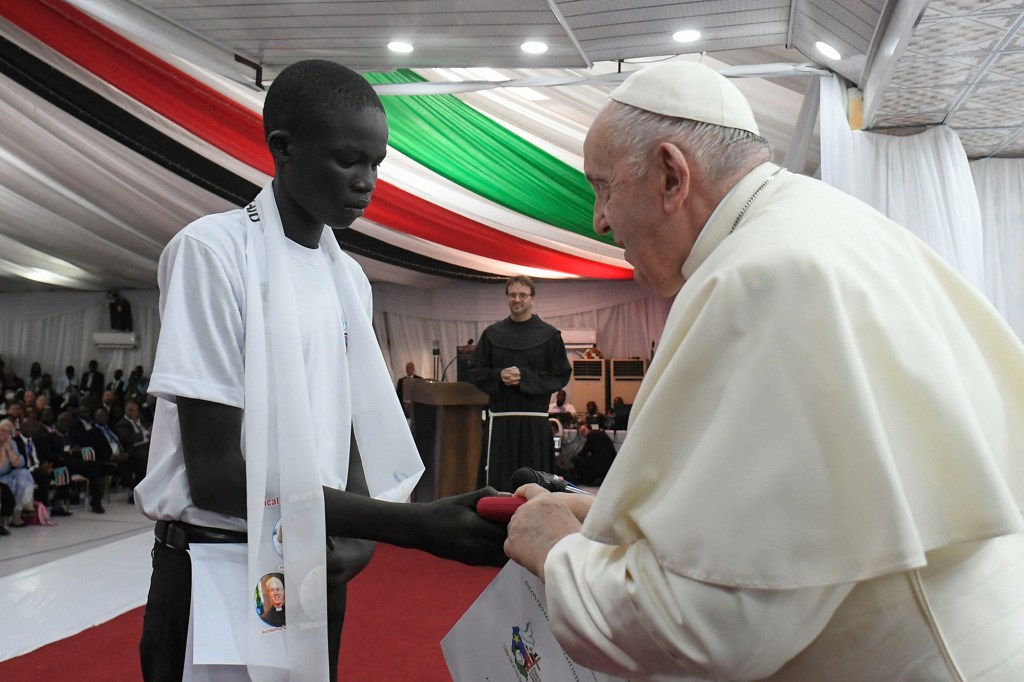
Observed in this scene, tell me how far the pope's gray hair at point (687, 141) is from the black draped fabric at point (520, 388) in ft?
15.1

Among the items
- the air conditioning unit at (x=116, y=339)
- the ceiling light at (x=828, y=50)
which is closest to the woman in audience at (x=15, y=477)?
the ceiling light at (x=828, y=50)

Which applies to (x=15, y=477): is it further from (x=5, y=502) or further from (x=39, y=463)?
(x=39, y=463)

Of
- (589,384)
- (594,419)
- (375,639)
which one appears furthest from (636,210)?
(589,384)

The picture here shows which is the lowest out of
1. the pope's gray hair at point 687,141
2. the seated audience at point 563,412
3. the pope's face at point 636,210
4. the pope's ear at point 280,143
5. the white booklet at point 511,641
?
the white booklet at point 511,641

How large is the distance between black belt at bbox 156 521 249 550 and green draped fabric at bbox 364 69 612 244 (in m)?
4.62

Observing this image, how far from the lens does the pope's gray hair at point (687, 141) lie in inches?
48.2

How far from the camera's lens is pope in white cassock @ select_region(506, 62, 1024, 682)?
2.89 ft

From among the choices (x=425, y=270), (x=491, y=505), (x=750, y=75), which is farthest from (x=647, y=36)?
(x=425, y=270)

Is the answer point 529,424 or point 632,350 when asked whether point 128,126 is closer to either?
point 529,424

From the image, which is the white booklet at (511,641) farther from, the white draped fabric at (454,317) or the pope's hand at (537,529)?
the white draped fabric at (454,317)

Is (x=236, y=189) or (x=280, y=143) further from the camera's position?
(x=236, y=189)

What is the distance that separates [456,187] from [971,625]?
7.67 m

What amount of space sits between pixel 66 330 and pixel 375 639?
49.5 ft

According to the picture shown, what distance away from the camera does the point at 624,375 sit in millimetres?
13289
